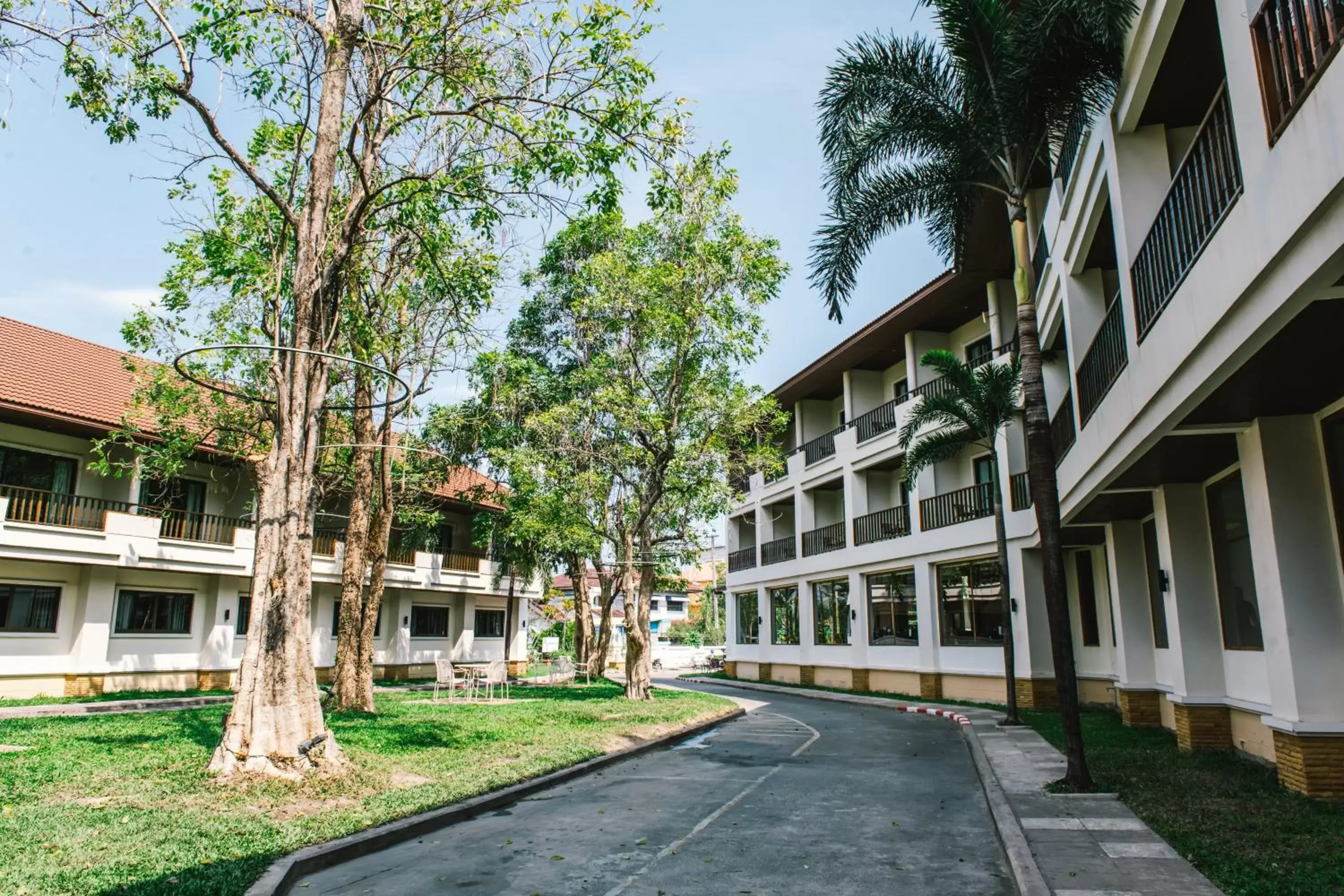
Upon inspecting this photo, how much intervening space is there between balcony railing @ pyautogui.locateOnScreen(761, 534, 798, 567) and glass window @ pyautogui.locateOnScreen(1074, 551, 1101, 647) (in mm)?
13095

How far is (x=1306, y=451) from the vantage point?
8.61 m

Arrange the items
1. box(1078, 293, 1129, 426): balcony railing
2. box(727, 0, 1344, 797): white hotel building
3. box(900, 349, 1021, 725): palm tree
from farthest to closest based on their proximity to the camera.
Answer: box(900, 349, 1021, 725): palm tree
box(1078, 293, 1129, 426): balcony railing
box(727, 0, 1344, 797): white hotel building

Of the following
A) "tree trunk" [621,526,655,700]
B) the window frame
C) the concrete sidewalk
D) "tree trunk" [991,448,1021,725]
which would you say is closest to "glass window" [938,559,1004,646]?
"tree trunk" [991,448,1021,725]

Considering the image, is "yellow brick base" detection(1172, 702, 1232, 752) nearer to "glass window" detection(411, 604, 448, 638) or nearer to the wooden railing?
the wooden railing

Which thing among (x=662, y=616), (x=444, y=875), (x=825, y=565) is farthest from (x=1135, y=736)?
(x=662, y=616)

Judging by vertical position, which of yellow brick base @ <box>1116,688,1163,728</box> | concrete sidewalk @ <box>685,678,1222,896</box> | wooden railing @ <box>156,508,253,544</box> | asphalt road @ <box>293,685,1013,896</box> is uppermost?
wooden railing @ <box>156,508,253,544</box>

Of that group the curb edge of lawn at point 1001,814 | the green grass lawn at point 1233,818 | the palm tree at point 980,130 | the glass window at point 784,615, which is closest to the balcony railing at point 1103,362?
the palm tree at point 980,130

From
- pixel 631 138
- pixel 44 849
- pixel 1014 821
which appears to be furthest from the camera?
pixel 631 138

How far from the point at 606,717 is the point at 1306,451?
12768 millimetres

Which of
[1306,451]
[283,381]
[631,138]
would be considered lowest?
[1306,451]

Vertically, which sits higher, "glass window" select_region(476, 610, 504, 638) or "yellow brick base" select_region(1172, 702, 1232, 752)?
"glass window" select_region(476, 610, 504, 638)

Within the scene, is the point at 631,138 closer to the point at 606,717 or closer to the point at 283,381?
the point at 283,381

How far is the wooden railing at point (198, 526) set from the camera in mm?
23984

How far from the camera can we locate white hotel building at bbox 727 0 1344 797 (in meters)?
5.48
